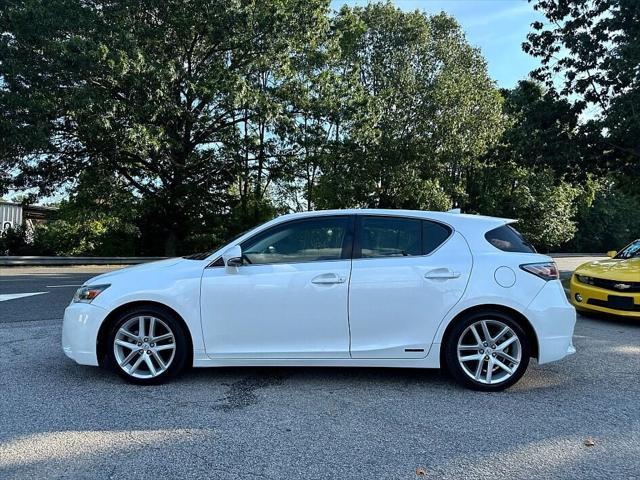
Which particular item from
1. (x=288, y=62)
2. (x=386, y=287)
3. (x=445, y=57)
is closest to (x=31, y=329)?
(x=386, y=287)

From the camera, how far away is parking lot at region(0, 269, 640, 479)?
3080 millimetres

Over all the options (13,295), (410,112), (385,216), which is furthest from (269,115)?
(385,216)

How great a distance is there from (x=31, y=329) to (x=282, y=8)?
709 inches

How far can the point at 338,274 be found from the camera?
4.46 metres

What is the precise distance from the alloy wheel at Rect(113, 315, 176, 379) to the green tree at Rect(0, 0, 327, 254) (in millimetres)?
15327

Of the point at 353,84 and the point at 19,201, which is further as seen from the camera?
the point at 19,201

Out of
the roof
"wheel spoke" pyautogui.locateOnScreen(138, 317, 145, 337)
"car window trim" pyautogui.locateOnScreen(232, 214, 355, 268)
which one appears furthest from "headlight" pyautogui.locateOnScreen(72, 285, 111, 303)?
the roof

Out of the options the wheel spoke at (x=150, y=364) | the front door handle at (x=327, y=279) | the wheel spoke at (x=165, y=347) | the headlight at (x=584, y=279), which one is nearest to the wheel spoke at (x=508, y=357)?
the front door handle at (x=327, y=279)

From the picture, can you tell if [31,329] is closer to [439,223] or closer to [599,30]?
[439,223]

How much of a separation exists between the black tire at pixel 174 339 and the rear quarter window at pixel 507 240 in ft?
9.55

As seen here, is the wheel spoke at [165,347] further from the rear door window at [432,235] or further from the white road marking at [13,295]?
the white road marking at [13,295]

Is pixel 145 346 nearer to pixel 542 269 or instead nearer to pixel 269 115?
pixel 542 269

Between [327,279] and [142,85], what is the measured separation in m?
16.8

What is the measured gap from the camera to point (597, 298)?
26.8 feet
